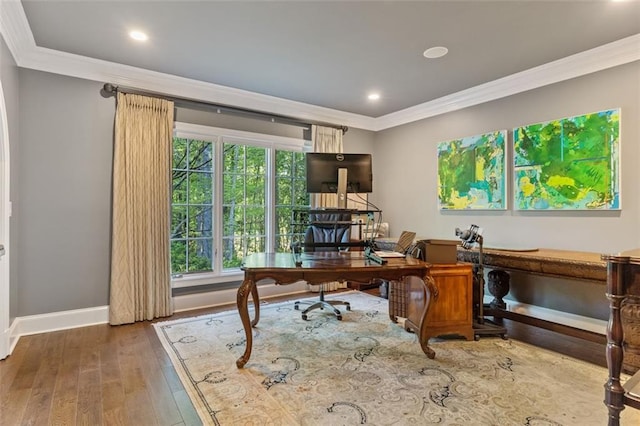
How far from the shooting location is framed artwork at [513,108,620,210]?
291cm

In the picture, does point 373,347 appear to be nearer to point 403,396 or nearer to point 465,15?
point 403,396

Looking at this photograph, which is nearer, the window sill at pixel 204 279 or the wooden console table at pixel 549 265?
the wooden console table at pixel 549 265

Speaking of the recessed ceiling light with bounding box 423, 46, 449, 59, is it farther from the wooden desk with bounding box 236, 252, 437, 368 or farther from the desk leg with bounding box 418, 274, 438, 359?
the desk leg with bounding box 418, 274, 438, 359

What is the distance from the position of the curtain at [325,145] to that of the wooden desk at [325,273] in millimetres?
2135

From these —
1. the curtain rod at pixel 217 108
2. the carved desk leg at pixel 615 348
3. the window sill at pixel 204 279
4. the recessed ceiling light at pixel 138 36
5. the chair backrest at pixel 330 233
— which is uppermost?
the recessed ceiling light at pixel 138 36

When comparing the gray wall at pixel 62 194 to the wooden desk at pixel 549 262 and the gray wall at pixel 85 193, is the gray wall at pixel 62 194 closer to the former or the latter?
the gray wall at pixel 85 193

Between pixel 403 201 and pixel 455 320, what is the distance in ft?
8.03

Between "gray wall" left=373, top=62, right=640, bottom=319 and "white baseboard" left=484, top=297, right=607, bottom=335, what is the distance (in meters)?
0.05

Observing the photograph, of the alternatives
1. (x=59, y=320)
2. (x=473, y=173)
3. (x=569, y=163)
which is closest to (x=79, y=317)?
(x=59, y=320)

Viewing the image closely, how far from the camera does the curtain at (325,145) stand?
4.68 metres

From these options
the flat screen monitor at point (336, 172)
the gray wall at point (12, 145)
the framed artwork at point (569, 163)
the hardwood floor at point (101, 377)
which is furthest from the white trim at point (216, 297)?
the framed artwork at point (569, 163)

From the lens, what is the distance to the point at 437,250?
2.81 m

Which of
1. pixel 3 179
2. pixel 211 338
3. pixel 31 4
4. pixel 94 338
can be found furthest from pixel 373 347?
pixel 31 4

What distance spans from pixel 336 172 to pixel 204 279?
2.14 meters
